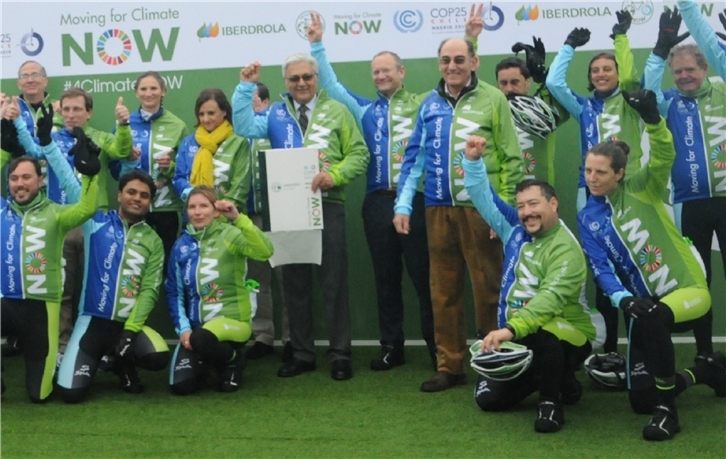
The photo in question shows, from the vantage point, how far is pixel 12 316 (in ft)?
17.7

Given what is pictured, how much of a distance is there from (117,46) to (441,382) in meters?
3.30

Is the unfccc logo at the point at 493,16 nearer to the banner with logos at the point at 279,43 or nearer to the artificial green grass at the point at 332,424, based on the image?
the banner with logos at the point at 279,43

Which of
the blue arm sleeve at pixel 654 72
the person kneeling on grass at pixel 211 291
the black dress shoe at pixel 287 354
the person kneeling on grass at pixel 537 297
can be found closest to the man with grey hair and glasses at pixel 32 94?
the person kneeling on grass at pixel 211 291

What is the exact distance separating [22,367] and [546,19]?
397cm

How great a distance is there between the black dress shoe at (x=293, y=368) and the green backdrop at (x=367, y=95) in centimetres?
97

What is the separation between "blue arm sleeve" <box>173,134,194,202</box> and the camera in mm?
6047

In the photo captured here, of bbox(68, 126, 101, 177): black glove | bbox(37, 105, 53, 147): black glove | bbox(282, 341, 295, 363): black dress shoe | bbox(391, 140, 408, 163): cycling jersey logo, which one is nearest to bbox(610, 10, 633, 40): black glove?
bbox(391, 140, 408, 163): cycling jersey logo

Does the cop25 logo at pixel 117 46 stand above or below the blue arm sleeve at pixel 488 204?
above

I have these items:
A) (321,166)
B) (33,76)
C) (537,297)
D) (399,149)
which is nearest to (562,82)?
(399,149)

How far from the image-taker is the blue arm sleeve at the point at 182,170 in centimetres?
605

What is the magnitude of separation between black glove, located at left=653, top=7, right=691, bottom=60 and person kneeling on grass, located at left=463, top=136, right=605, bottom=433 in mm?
1076

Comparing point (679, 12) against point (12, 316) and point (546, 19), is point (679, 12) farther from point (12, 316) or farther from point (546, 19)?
point (12, 316)

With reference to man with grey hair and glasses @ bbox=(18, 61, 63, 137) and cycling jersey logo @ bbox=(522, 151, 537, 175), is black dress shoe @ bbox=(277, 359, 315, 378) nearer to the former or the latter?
cycling jersey logo @ bbox=(522, 151, 537, 175)

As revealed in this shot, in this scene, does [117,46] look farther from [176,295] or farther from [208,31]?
[176,295]
